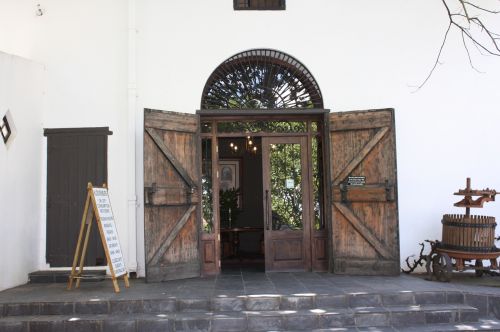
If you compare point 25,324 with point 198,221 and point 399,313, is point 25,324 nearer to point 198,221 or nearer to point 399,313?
point 198,221

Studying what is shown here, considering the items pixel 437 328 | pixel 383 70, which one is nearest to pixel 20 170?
pixel 383 70

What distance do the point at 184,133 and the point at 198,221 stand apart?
134cm

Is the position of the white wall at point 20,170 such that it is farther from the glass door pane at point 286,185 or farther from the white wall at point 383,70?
the glass door pane at point 286,185

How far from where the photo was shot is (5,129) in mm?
→ 6578

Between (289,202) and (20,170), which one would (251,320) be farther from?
(20,170)

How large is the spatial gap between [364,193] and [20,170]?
4991 millimetres

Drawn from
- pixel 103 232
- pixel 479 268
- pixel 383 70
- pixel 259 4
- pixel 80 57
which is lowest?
Result: pixel 479 268

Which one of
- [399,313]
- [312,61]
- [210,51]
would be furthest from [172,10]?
[399,313]

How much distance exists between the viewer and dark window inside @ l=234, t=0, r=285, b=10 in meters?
7.45

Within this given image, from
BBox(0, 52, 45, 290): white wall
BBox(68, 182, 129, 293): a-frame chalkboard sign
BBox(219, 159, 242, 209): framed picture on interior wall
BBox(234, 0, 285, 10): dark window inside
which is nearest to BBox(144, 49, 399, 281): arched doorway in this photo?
BBox(68, 182, 129, 293): a-frame chalkboard sign

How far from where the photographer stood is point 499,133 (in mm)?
7367

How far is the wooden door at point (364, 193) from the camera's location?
6.90 metres

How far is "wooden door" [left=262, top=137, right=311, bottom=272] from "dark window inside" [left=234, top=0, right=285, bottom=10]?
206 cm

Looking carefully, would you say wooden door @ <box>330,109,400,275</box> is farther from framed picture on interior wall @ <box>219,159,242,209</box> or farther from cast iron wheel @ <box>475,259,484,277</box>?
framed picture on interior wall @ <box>219,159,242,209</box>
